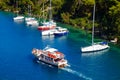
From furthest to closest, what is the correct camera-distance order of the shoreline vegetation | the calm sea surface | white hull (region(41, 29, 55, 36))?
1. white hull (region(41, 29, 55, 36))
2. the shoreline vegetation
3. the calm sea surface

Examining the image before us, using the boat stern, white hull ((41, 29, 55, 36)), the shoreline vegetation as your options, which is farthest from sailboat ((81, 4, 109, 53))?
white hull ((41, 29, 55, 36))

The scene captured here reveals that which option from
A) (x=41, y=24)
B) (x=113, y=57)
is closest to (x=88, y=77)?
(x=113, y=57)

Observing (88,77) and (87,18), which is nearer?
(88,77)

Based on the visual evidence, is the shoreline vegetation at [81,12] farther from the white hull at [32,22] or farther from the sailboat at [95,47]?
the white hull at [32,22]

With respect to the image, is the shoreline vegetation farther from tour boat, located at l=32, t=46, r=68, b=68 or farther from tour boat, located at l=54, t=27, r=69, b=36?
tour boat, located at l=32, t=46, r=68, b=68

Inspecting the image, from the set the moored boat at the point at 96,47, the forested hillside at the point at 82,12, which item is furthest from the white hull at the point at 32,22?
the moored boat at the point at 96,47

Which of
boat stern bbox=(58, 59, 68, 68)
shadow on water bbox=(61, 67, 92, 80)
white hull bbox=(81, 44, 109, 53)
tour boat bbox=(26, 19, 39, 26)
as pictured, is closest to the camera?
shadow on water bbox=(61, 67, 92, 80)

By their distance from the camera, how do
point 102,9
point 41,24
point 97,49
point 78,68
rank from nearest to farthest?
point 78,68 < point 97,49 < point 102,9 < point 41,24

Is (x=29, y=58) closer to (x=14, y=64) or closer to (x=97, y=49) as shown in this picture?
(x=14, y=64)
